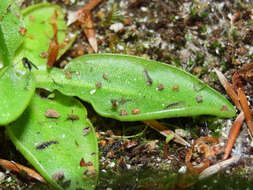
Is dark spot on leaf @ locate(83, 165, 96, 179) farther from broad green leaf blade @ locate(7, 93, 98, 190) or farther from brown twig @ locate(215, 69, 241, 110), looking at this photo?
brown twig @ locate(215, 69, 241, 110)

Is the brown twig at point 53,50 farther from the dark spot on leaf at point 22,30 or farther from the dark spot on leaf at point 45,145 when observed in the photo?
the dark spot on leaf at point 45,145

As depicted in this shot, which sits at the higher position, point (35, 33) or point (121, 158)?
point (35, 33)

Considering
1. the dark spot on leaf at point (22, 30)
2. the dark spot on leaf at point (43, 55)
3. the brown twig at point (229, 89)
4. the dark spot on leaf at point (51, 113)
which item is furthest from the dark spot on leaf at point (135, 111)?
the dark spot on leaf at point (22, 30)

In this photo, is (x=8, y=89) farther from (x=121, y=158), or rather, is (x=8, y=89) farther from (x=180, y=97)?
(x=180, y=97)

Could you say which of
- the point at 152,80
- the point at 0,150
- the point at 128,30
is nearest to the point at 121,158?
the point at 152,80

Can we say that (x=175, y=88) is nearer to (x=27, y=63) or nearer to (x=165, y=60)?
(x=165, y=60)

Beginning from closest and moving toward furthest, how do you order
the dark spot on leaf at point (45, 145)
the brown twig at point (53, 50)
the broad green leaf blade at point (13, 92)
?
the broad green leaf blade at point (13, 92), the dark spot on leaf at point (45, 145), the brown twig at point (53, 50)

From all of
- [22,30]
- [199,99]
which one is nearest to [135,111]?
[199,99]

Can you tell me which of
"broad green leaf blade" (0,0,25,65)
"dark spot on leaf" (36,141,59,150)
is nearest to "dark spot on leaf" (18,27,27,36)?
"broad green leaf blade" (0,0,25,65)
